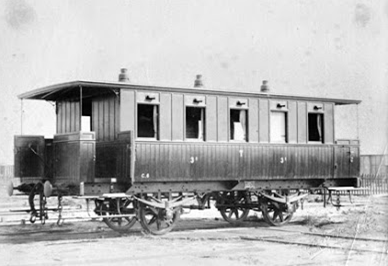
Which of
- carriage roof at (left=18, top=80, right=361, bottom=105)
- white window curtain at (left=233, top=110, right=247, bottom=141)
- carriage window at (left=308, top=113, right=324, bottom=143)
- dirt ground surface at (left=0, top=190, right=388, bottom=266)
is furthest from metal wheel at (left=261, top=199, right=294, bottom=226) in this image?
carriage roof at (left=18, top=80, right=361, bottom=105)

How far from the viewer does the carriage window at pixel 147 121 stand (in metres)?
15.4

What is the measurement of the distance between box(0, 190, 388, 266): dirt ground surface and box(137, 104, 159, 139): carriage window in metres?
2.54

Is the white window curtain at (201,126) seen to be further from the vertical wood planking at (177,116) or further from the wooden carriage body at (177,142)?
the vertical wood planking at (177,116)

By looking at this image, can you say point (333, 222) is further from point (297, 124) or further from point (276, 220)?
point (297, 124)

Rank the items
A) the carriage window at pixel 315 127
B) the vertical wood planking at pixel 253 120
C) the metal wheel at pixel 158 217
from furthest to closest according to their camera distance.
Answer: the carriage window at pixel 315 127 → the vertical wood planking at pixel 253 120 → the metal wheel at pixel 158 217

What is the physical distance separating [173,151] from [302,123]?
4528 millimetres

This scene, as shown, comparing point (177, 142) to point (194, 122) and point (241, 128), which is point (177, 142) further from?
point (241, 128)

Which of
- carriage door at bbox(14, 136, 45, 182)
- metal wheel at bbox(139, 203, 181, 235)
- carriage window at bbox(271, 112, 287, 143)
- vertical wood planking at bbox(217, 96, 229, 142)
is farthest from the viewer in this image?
carriage window at bbox(271, 112, 287, 143)

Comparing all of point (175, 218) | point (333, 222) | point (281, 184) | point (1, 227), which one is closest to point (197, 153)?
point (175, 218)

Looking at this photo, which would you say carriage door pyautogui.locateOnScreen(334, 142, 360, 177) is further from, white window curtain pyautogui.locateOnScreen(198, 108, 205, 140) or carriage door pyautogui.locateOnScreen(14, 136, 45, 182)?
carriage door pyautogui.locateOnScreen(14, 136, 45, 182)

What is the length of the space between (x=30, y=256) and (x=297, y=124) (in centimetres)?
899

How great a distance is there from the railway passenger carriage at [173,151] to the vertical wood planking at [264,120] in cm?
3

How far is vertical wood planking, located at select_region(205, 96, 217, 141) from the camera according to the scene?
16094mm

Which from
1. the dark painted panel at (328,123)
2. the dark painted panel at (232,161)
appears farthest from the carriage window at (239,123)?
the dark painted panel at (328,123)
